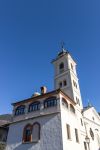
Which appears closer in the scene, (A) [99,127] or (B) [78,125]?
(B) [78,125]

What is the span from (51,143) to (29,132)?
166 inches

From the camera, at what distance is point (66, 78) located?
32875 millimetres

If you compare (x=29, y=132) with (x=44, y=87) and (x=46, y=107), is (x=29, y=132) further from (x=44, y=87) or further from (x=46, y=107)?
(x=44, y=87)

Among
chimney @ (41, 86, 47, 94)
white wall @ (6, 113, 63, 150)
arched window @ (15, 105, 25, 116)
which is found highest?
chimney @ (41, 86, 47, 94)

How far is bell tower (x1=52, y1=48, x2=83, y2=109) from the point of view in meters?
30.9

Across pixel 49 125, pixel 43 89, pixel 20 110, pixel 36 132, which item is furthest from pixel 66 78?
pixel 36 132

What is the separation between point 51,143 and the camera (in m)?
20.0

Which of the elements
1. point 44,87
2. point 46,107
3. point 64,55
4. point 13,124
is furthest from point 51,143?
point 64,55

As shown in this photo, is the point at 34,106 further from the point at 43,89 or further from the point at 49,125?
the point at 43,89

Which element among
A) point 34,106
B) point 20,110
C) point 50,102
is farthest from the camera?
point 20,110

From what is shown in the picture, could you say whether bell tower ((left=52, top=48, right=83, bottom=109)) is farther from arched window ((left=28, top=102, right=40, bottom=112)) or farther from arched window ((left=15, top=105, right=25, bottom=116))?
arched window ((left=15, top=105, right=25, bottom=116))

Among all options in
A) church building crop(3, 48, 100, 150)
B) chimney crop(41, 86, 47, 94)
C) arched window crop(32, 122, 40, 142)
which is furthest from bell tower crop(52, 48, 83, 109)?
arched window crop(32, 122, 40, 142)

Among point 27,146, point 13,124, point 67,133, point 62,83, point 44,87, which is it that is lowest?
point 27,146

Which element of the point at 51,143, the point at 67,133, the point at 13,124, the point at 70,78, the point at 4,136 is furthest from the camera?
the point at 70,78
